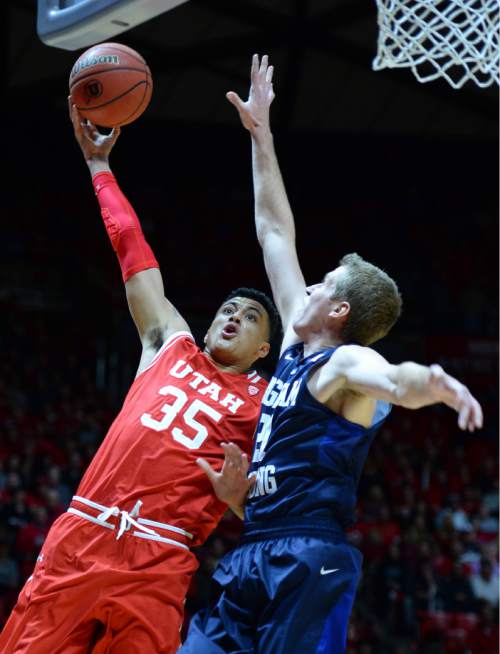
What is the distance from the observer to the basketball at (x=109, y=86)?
4.30m

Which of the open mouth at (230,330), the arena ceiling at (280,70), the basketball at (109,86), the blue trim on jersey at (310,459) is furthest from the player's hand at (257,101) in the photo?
the arena ceiling at (280,70)

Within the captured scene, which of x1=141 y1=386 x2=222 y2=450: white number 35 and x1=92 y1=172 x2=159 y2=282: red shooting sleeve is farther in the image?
x1=92 y1=172 x2=159 y2=282: red shooting sleeve

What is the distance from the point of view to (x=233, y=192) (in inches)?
720

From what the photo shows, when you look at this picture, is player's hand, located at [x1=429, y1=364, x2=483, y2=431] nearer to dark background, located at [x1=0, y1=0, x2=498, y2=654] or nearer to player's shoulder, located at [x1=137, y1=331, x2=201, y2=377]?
player's shoulder, located at [x1=137, y1=331, x2=201, y2=377]

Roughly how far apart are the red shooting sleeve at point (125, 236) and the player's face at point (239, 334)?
1.15 ft

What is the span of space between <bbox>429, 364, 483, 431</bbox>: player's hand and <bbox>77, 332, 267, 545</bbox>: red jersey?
1.39 meters

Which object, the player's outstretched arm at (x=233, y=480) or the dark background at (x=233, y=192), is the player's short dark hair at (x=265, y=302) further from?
the dark background at (x=233, y=192)

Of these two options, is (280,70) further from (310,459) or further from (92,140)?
(310,459)

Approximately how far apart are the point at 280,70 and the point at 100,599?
542 inches

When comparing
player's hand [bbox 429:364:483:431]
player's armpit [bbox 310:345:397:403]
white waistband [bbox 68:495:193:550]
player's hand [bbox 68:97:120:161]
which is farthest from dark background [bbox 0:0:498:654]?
player's hand [bbox 429:364:483:431]

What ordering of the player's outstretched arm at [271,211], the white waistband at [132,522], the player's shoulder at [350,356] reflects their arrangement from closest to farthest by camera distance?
the player's shoulder at [350,356] < the white waistband at [132,522] < the player's outstretched arm at [271,211]

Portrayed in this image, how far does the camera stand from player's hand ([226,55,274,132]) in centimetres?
419

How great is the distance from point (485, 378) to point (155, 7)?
13171mm

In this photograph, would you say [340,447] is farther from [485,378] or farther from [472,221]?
[472,221]
